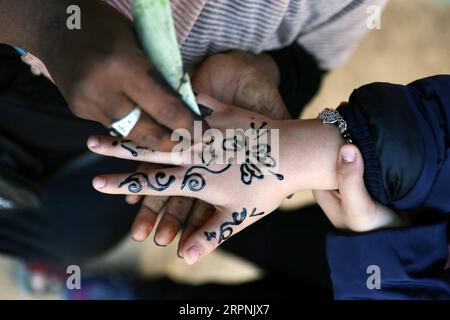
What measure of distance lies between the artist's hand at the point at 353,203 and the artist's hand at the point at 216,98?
0.37 ft

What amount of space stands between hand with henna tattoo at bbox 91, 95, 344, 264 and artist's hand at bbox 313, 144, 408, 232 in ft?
0.08

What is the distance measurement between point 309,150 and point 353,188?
0.06m

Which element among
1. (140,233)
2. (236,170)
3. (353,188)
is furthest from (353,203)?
(140,233)

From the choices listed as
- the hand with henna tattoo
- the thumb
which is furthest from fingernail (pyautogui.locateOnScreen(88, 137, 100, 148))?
the thumb

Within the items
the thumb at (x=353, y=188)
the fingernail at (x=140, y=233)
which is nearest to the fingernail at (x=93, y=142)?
the fingernail at (x=140, y=233)

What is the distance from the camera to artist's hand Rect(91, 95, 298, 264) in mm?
476

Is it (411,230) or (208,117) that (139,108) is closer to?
(208,117)

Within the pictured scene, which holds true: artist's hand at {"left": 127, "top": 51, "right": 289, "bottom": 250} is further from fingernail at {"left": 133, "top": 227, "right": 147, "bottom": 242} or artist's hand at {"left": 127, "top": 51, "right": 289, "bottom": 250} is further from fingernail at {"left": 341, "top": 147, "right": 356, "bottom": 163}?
fingernail at {"left": 341, "top": 147, "right": 356, "bottom": 163}

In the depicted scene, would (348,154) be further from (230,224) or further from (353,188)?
(230,224)

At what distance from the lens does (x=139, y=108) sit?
34 cm

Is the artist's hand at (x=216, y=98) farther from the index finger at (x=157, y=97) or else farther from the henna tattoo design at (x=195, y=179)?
the index finger at (x=157, y=97)

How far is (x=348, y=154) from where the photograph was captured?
1.44ft

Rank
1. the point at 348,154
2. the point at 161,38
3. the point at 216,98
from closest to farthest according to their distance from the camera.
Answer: the point at 161,38 → the point at 348,154 → the point at 216,98

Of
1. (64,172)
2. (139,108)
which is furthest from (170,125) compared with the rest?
(64,172)
